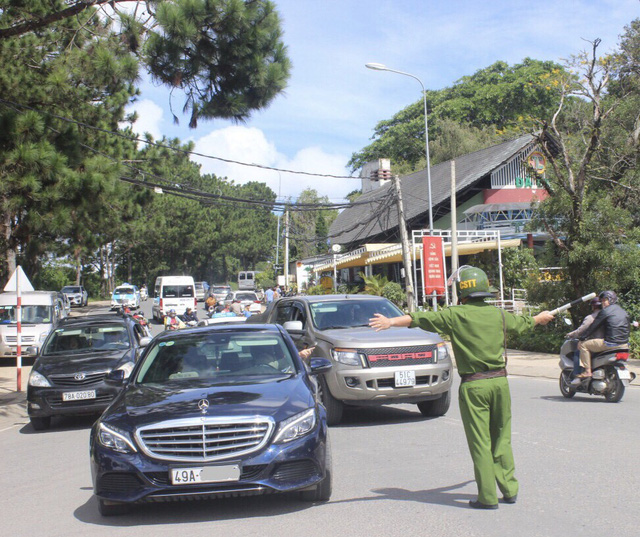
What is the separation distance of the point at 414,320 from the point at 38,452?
6100 millimetres

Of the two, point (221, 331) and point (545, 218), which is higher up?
point (545, 218)

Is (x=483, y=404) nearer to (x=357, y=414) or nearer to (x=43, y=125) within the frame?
(x=357, y=414)

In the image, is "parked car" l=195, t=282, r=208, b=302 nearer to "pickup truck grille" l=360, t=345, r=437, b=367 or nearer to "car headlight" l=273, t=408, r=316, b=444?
"pickup truck grille" l=360, t=345, r=437, b=367

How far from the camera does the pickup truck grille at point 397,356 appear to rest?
964 cm

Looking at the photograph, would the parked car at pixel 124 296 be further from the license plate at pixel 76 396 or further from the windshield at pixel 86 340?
the license plate at pixel 76 396

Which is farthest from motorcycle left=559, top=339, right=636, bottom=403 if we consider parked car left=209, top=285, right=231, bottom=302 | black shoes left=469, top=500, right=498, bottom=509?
parked car left=209, top=285, right=231, bottom=302

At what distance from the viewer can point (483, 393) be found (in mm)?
5676

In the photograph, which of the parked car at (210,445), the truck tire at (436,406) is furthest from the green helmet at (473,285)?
the truck tire at (436,406)

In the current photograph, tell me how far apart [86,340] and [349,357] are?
5.37 m

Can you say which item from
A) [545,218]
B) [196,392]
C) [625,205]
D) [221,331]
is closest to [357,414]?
[221,331]

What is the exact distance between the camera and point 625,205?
23484 millimetres

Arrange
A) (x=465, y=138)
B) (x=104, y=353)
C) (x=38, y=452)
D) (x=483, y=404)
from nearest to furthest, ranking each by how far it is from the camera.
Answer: (x=483, y=404) < (x=38, y=452) < (x=104, y=353) < (x=465, y=138)

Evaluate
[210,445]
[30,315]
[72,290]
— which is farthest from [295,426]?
[72,290]

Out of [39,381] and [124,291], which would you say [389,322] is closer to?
[39,381]
